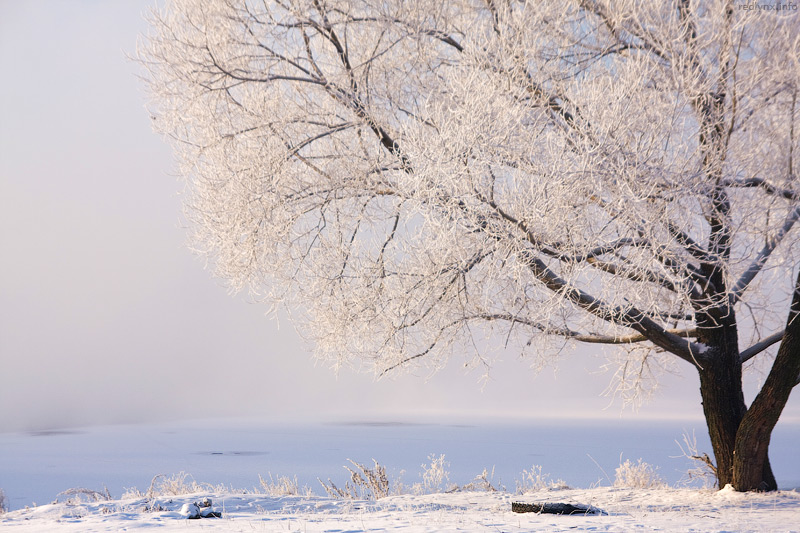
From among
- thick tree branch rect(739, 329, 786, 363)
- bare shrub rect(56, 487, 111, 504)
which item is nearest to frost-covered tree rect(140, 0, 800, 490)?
thick tree branch rect(739, 329, 786, 363)

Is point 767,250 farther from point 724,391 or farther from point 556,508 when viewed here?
point 556,508

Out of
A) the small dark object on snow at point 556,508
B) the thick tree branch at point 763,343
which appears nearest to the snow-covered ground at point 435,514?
the small dark object on snow at point 556,508

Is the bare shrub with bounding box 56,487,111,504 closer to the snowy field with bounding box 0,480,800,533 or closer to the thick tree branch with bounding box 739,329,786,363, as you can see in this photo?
the snowy field with bounding box 0,480,800,533

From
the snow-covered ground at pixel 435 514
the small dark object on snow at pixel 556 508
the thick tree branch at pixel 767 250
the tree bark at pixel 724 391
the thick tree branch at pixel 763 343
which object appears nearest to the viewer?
the snow-covered ground at pixel 435 514

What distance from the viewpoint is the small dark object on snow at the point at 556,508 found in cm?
636

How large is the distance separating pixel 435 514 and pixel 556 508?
1086 millimetres

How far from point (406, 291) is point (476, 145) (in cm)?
242

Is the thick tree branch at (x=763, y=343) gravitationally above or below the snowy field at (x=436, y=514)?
above

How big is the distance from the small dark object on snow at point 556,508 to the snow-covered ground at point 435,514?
13 cm

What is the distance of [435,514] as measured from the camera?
6.28 m

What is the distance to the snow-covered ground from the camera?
18.2 feet

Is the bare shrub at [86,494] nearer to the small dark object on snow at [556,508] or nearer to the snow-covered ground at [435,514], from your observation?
the snow-covered ground at [435,514]

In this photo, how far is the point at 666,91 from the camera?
6984mm

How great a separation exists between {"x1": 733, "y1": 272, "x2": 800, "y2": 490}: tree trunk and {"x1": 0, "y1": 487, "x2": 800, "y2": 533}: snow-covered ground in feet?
0.96
